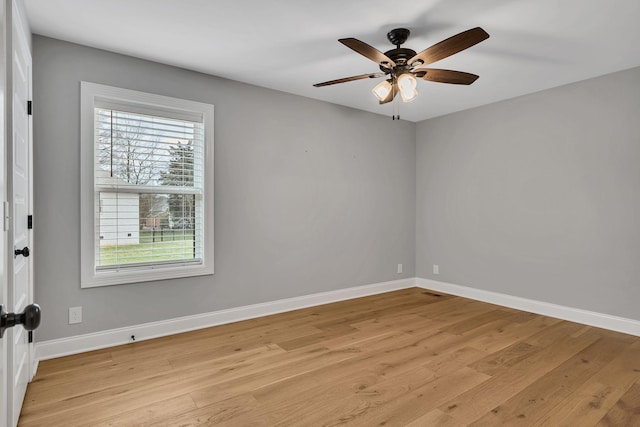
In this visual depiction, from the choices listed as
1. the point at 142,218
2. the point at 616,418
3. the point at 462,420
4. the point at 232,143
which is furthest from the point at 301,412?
the point at 232,143

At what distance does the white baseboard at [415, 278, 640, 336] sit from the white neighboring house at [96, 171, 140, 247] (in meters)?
3.87

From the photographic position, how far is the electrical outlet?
9.30 feet

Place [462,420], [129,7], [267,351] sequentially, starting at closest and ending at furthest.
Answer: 1. [462,420]
2. [129,7]
3. [267,351]

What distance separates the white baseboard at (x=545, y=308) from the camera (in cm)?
338

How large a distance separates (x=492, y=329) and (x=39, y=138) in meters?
4.22

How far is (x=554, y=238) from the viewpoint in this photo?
385 centimetres

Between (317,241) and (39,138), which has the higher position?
(39,138)

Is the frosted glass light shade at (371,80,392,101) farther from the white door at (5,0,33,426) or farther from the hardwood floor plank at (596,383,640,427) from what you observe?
the hardwood floor plank at (596,383,640,427)

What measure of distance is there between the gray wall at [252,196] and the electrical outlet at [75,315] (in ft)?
0.14

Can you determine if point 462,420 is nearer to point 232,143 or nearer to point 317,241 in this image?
point 317,241

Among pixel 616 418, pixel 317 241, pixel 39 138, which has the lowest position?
pixel 616 418

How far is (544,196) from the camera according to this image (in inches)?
155

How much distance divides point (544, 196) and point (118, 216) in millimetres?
4307

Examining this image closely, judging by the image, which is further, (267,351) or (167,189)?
(167,189)
